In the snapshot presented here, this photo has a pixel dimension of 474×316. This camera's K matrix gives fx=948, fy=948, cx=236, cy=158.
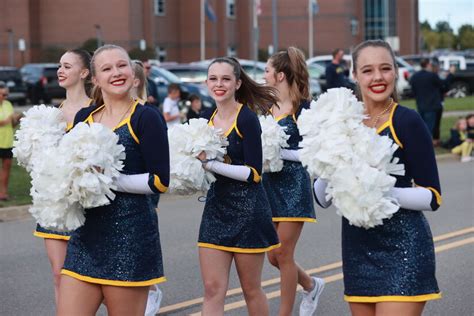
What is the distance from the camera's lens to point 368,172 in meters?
4.14

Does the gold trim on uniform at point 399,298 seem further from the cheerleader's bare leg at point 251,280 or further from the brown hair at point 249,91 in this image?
the brown hair at point 249,91

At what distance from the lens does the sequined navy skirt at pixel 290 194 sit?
655 centimetres

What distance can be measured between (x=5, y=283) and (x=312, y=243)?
332 cm

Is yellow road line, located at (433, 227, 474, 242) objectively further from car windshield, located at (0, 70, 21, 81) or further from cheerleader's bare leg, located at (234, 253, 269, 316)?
car windshield, located at (0, 70, 21, 81)

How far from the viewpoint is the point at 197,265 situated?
891 centimetres

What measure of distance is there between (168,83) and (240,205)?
2063 cm

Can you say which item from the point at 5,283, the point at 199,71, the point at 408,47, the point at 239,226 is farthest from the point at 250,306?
the point at 408,47

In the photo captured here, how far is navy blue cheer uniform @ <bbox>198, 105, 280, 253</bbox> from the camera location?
5.69 meters

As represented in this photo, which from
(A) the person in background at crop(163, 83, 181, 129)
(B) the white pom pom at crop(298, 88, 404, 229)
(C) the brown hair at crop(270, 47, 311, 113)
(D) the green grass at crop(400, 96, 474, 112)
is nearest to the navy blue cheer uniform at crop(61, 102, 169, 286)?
(B) the white pom pom at crop(298, 88, 404, 229)

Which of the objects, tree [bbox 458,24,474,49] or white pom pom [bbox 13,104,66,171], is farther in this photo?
tree [bbox 458,24,474,49]

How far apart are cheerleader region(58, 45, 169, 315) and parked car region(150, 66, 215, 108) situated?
65.6ft

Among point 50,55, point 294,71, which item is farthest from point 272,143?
point 50,55

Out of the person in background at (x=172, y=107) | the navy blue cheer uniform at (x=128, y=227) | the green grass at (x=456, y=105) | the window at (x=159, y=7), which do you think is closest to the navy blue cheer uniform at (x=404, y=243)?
the navy blue cheer uniform at (x=128, y=227)

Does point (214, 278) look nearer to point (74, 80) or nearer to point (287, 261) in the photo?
point (287, 261)
